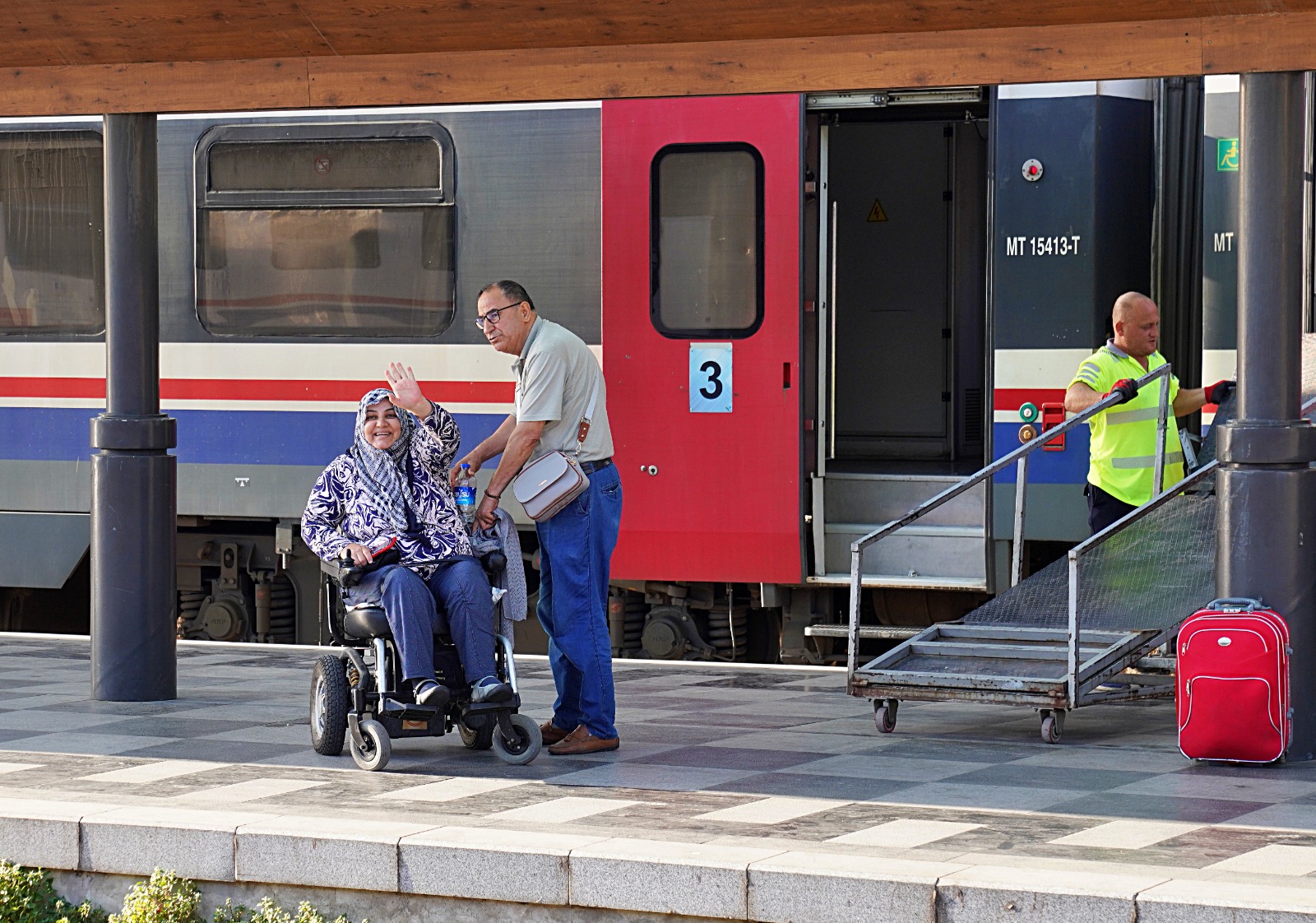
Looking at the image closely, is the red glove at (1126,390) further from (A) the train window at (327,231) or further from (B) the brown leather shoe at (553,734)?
(A) the train window at (327,231)

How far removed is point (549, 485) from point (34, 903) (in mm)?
2238

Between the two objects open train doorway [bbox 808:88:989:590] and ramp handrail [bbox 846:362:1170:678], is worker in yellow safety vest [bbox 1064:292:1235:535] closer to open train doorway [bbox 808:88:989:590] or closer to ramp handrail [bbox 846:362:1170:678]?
ramp handrail [bbox 846:362:1170:678]

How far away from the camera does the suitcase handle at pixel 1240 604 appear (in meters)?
6.75

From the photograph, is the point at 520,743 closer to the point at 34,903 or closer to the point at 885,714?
the point at 885,714

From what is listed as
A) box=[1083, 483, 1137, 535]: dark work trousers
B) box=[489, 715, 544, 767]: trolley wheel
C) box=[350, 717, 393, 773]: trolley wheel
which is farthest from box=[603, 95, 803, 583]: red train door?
box=[350, 717, 393, 773]: trolley wheel

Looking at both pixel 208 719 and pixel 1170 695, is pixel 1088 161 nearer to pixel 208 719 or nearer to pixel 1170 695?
pixel 1170 695

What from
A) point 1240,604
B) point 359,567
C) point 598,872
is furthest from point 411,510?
point 1240,604

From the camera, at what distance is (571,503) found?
693 centimetres

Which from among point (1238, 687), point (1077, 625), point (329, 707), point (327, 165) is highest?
point (327, 165)

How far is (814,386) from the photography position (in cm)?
984

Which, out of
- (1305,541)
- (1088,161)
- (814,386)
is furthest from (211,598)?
(1305,541)

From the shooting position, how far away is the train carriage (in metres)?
9.57

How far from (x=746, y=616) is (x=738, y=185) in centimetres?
232

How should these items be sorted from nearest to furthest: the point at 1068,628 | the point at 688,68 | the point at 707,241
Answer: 1. the point at 688,68
2. the point at 1068,628
3. the point at 707,241
